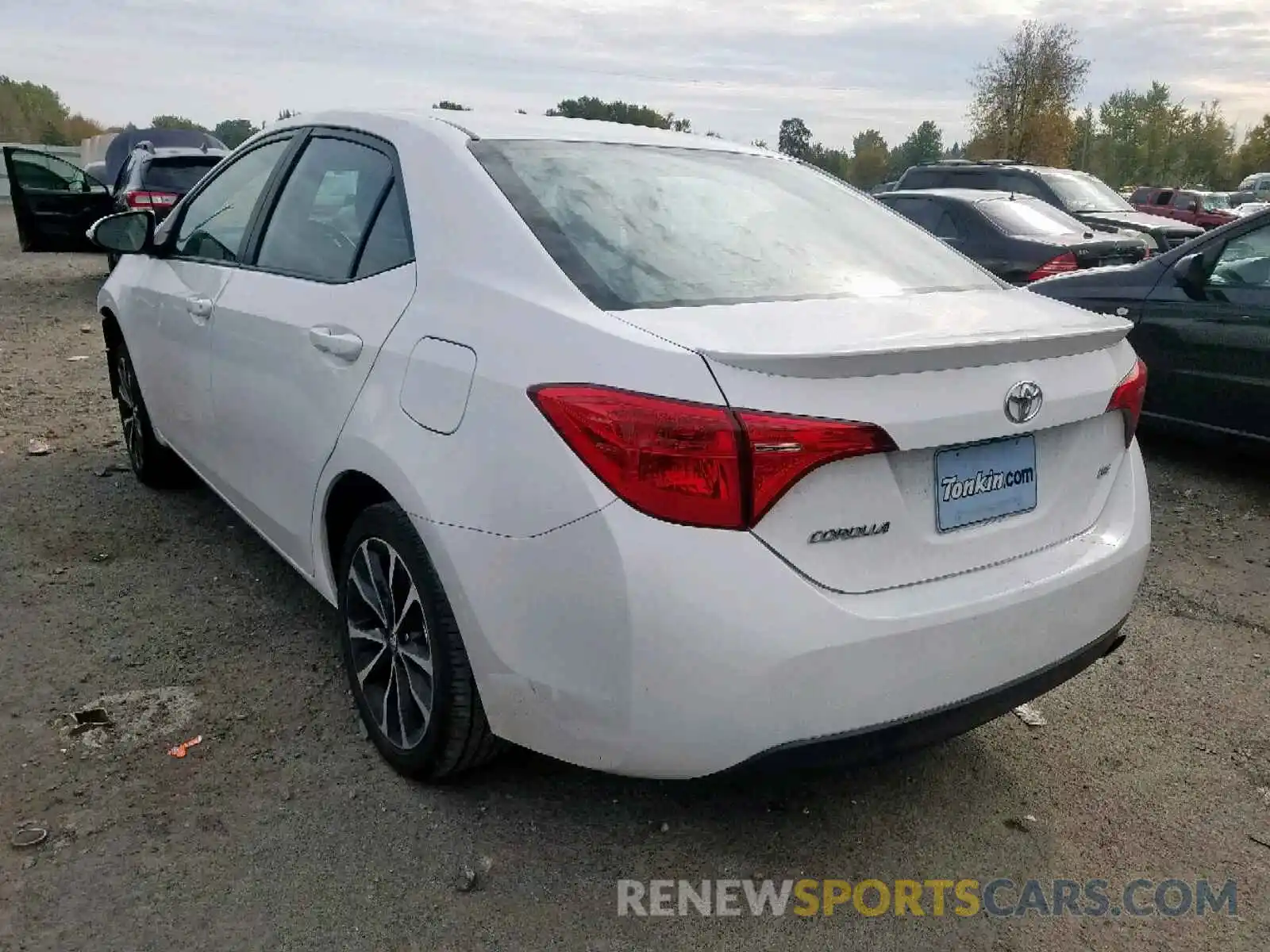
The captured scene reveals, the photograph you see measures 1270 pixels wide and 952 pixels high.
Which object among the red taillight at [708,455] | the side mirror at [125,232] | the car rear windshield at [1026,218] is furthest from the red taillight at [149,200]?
the red taillight at [708,455]

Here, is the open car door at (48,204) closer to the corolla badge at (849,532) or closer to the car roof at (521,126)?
the car roof at (521,126)

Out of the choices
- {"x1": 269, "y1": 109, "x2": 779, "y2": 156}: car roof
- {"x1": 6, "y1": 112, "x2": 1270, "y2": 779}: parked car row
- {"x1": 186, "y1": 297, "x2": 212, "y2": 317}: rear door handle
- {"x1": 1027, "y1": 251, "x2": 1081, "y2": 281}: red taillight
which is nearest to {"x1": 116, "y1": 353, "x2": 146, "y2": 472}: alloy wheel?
{"x1": 186, "y1": 297, "x2": 212, "y2": 317}: rear door handle

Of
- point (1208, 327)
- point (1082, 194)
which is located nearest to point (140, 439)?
point (1208, 327)

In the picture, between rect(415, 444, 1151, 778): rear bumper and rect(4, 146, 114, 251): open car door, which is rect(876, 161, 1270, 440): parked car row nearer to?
rect(415, 444, 1151, 778): rear bumper

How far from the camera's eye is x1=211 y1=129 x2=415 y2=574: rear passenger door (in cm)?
270

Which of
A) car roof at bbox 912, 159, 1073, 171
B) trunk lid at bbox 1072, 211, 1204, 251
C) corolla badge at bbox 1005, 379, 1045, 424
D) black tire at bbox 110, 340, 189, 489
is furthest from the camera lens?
car roof at bbox 912, 159, 1073, 171

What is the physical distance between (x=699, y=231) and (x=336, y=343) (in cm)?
99

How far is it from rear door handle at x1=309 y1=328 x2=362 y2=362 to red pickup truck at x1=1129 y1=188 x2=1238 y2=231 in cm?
2149

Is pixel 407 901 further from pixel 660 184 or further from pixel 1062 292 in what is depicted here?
pixel 1062 292

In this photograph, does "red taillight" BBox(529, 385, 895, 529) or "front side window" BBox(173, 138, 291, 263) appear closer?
"red taillight" BBox(529, 385, 895, 529)

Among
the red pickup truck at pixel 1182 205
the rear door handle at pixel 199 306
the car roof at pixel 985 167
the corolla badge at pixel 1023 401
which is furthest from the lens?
the red pickup truck at pixel 1182 205

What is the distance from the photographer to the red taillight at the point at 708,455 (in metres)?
1.91

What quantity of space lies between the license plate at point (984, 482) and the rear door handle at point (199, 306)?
8.48ft

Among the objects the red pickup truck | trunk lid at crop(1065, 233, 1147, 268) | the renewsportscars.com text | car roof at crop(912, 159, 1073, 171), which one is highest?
car roof at crop(912, 159, 1073, 171)
